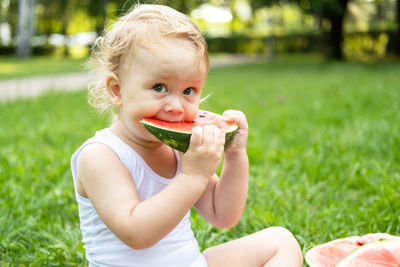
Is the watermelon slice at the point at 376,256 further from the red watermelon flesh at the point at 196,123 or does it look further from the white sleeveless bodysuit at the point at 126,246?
the red watermelon flesh at the point at 196,123

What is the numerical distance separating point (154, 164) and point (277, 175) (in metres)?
1.85

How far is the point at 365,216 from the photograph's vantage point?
2615 millimetres

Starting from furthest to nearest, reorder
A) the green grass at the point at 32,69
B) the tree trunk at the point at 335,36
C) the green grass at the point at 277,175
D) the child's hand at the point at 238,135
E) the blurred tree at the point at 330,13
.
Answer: the tree trunk at the point at 335,36 < the blurred tree at the point at 330,13 < the green grass at the point at 32,69 < the green grass at the point at 277,175 < the child's hand at the point at 238,135

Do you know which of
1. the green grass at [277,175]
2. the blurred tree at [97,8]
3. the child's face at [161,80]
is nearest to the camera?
the child's face at [161,80]

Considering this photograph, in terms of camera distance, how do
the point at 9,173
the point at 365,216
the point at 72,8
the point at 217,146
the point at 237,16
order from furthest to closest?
the point at 237,16
the point at 72,8
the point at 9,173
the point at 365,216
the point at 217,146

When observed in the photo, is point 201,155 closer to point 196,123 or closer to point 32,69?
point 196,123

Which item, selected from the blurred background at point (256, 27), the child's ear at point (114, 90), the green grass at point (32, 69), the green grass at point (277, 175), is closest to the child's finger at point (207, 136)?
the child's ear at point (114, 90)

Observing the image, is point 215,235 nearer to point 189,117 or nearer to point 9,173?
point 189,117

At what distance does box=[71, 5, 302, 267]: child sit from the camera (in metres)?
1.46

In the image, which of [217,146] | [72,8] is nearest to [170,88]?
[217,146]

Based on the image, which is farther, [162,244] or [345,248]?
[345,248]

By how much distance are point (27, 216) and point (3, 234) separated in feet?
0.83

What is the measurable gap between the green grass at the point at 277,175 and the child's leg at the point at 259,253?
1.50ft

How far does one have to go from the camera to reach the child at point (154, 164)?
1458mm
